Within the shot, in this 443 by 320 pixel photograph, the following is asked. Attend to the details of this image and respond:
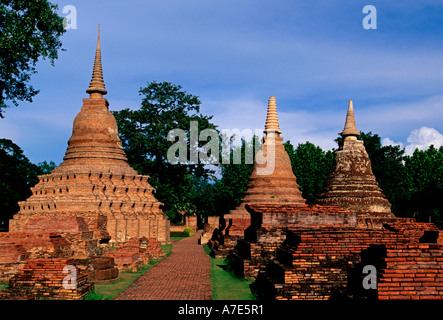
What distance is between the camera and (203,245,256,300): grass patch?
1035cm

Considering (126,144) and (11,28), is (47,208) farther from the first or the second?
(126,144)

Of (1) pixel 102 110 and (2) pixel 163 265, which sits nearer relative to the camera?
(2) pixel 163 265

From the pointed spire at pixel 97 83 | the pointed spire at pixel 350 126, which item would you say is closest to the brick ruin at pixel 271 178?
the pointed spire at pixel 350 126

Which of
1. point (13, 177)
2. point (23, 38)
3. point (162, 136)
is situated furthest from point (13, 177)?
point (23, 38)

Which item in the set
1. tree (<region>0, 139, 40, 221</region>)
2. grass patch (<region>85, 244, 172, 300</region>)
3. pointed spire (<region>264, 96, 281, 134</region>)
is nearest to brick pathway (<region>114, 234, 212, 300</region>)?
grass patch (<region>85, 244, 172, 300</region>)

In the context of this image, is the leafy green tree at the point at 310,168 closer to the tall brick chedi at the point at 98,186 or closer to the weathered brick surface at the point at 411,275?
the tall brick chedi at the point at 98,186

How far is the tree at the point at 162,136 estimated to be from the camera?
39.6 m

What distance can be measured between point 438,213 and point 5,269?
1639 inches

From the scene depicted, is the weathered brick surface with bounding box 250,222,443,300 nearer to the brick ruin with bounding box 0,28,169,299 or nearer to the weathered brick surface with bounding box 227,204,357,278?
the weathered brick surface with bounding box 227,204,357,278

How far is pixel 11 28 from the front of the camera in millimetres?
18375

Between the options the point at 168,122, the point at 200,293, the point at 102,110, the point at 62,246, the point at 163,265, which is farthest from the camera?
the point at 168,122

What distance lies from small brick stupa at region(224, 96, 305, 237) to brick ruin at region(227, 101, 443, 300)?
32.9 feet

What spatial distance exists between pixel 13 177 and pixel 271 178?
25.0 metres
